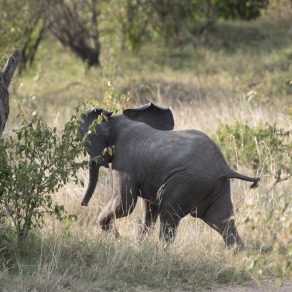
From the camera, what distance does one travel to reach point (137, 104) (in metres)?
13.0

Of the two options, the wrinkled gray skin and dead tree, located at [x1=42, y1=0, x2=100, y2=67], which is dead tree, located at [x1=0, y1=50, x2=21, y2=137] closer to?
the wrinkled gray skin

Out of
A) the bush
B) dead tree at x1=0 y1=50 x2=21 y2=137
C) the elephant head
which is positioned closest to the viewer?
the bush

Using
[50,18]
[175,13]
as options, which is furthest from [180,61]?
[50,18]

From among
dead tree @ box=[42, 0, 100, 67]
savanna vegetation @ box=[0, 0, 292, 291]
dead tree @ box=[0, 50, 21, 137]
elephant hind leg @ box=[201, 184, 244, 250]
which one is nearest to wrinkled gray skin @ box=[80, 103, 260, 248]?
elephant hind leg @ box=[201, 184, 244, 250]

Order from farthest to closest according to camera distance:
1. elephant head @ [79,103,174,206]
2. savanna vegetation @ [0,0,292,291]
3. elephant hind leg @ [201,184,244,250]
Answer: elephant head @ [79,103,174,206], elephant hind leg @ [201,184,244,250], savanna vegetation @ [0,0,292,291]

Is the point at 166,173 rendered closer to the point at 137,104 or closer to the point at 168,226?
the point at 168,226

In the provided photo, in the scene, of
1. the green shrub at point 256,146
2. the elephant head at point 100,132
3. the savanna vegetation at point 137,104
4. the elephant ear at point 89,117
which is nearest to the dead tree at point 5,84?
the savanna vegetation at point 137,104

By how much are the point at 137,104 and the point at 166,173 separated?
21.1 feet

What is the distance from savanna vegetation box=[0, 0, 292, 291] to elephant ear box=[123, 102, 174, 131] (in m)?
0.77

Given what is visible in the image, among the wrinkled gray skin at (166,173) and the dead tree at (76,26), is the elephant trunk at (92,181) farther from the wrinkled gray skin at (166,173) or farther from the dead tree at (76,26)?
the dead tree at (76,26)

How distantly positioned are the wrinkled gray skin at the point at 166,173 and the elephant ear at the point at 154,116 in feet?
0.80

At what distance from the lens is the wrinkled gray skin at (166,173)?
6555mm

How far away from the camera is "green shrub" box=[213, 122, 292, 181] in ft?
29.4

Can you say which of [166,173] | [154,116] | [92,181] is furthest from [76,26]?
[166,173]
